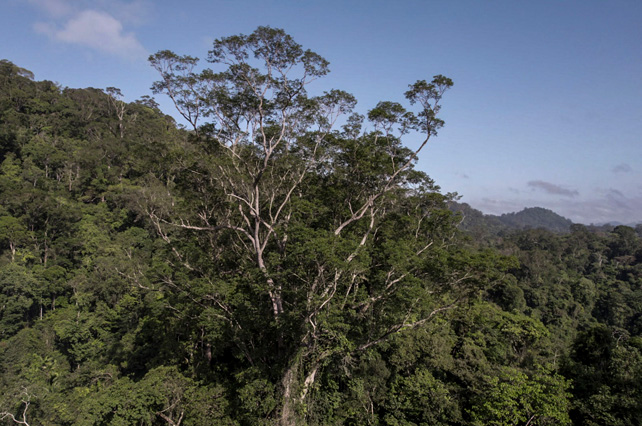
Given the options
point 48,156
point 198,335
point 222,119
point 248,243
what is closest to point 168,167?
point 222,119

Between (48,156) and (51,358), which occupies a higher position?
(48,156)

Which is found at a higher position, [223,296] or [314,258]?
[314,258]

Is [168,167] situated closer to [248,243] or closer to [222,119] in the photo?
[222,119]

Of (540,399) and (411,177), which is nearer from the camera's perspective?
(540,399)

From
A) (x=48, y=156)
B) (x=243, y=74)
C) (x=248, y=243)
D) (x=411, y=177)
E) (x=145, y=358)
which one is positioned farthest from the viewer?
(x=48, y=156)

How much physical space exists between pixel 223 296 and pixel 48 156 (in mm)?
41115

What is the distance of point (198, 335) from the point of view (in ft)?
50.0

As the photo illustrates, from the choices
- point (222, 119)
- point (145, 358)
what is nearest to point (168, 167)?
point (222, 119)

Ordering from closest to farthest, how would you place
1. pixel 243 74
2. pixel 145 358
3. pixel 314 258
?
pixel 314 258
pixel 243 74
pixel 145 358

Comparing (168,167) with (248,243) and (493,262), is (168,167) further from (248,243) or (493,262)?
(493,262)

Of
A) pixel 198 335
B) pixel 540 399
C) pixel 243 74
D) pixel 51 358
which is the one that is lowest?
pixel 51 358

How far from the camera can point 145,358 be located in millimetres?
19453

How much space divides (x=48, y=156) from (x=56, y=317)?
23.0 m

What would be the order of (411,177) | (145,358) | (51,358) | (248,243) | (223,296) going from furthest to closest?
(51,358), (145,358), (411,177), (248,243), (223,296)
